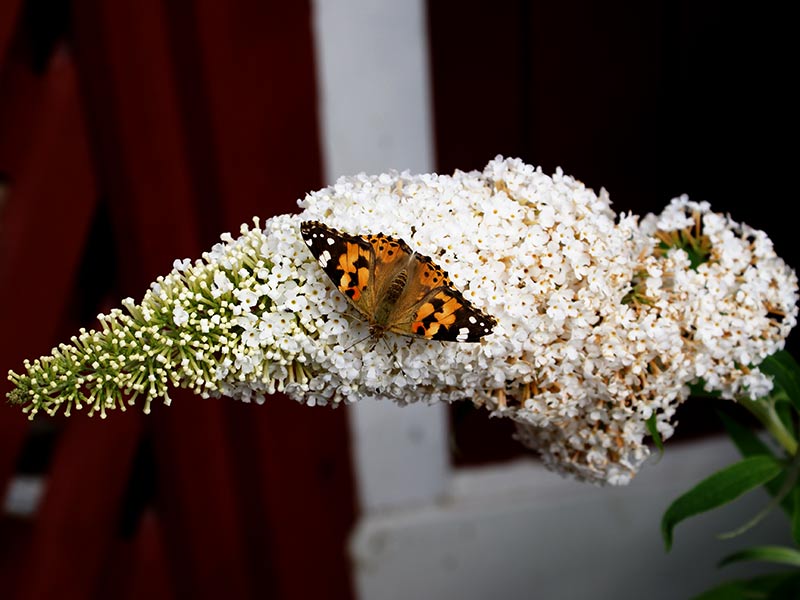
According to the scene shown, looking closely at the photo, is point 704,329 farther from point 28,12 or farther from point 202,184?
point 28,12

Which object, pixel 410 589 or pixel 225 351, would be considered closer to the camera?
pixel 225 351

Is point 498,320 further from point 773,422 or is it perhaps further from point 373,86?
point 373,86

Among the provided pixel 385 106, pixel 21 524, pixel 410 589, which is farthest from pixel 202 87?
pixel 410 589

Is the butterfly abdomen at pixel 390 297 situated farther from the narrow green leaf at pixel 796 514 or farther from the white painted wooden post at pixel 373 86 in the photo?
the white painted wooden post at pixel 373 86

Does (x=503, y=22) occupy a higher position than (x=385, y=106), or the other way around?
(x=503, y=22)

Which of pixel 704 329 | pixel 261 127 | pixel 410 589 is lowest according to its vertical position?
pixel 410 589

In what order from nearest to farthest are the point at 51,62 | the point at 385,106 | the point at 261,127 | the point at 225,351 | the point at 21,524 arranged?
the point at 225,351 → the point at 51,62 → the point at 21,524 → the point at 261,127 → the point at 385,106

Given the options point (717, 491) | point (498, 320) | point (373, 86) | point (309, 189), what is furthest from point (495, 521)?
point (498, 320)

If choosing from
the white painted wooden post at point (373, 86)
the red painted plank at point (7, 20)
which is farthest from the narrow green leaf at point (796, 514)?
the red painted plank at point (7, 20)
